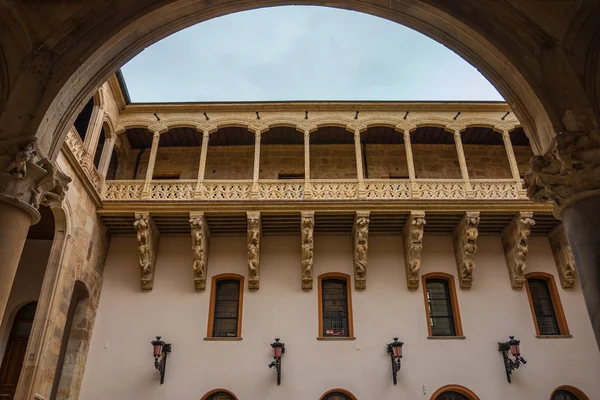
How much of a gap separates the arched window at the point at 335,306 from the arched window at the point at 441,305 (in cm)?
207

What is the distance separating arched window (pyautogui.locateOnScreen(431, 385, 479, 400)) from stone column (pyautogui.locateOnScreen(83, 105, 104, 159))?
10.4m

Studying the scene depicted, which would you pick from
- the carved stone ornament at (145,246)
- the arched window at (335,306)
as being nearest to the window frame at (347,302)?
the arched window at (335,306)

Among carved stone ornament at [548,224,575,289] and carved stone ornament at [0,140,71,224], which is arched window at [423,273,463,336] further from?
carved stone ornament at [0,140,71,224]

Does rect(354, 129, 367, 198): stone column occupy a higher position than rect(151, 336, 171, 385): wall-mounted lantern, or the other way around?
rect(354, 129, 367, 198): stone column

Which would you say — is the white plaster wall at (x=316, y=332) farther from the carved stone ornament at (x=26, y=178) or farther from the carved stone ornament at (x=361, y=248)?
the carved stone ornament at (x=26, y=178)

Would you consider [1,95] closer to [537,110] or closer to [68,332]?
[537,110]

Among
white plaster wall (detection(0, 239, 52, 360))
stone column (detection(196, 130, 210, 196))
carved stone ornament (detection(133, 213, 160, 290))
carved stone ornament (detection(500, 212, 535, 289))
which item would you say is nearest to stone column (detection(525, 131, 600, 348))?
carved stone ornament (detection(500, 212, 535, 289))

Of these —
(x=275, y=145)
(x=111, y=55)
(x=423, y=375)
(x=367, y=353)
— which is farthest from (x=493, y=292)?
(x=111, y=55)

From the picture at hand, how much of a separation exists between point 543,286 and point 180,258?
10079 millimetres

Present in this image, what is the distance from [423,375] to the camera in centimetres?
1158

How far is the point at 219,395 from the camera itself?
11.4 m

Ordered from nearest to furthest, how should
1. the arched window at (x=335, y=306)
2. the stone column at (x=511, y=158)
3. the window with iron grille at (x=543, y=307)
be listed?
the arched window at (x=335, y=306), the window with iron grille at (x=543, y=307), the stone column at (x=511, y=158)

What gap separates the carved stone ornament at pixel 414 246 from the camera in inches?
494

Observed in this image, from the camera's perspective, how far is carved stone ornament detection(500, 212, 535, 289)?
1245 cm
